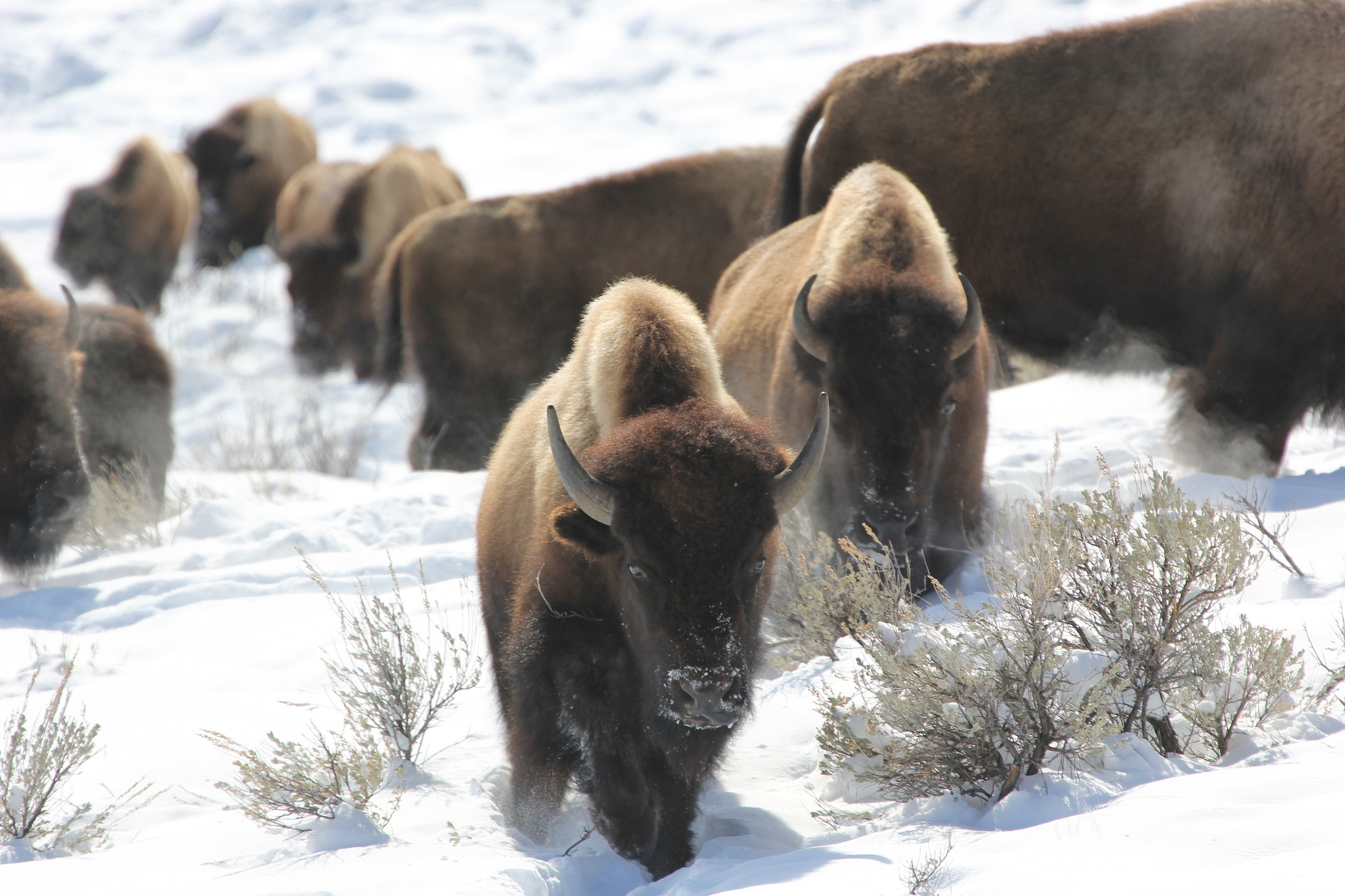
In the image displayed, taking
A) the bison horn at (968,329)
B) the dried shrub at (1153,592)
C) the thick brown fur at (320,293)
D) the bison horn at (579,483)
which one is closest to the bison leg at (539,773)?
the bison horn at (579,483)

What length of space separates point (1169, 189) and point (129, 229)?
615 inches

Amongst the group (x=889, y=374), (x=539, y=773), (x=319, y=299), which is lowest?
(x=319, y=299)

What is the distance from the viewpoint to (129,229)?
17516 mm

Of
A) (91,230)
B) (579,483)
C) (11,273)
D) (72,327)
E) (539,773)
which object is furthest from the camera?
(91,230)

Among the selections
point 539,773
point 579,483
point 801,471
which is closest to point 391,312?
point 539,773

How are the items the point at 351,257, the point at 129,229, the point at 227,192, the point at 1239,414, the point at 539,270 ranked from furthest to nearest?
the point at 227,192 → the point at 129,229 → the point at 351,257 → the point at 539,270 → the point at 1239,414

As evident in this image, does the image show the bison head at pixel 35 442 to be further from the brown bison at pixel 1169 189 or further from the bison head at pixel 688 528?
the brown bison at pixel 1169 189

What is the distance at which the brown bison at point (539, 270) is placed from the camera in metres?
9.72

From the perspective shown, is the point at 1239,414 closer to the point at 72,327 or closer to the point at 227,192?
the point at 72,327

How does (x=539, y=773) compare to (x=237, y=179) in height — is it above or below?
above

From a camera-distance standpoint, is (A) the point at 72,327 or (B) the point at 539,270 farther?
(B) the point at 539,270

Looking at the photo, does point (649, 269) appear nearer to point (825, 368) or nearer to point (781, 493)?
point (825, 368)

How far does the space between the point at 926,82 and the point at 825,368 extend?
114 inches

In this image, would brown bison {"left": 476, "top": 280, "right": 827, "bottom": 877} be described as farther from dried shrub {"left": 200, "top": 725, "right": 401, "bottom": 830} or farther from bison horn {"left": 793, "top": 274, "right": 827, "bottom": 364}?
bison horn {"left": 793, "top": 274, "right": 827, "bottom": 364}
